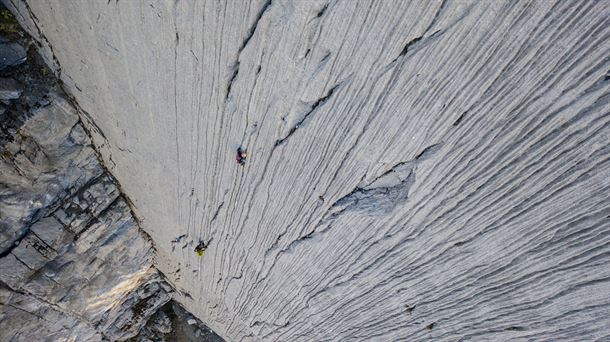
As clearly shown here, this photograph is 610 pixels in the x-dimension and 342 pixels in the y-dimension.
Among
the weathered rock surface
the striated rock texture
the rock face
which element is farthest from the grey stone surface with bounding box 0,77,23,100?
the weathered rock surface

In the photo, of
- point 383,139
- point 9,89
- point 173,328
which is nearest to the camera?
point 383,139

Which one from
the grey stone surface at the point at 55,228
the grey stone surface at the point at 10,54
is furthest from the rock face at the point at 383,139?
the grey stone surface at the point at 55,228

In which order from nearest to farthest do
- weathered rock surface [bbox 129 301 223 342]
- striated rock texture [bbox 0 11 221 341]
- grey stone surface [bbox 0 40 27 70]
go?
grey stone surface [bbox 0 40 27 70] → striated rock texture [bbox 0 11 221 341] → weathered rock surface [bbox 129 301 223 342]

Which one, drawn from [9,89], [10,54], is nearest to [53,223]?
[9,89]

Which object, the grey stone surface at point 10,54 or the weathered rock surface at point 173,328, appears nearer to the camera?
the grey stone surface at point 10,54

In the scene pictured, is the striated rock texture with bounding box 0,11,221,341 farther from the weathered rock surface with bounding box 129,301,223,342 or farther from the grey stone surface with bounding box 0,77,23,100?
the weathered rock surface with bounding box 129,301,223,342

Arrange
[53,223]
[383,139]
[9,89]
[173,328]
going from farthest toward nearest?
[173,328] < [53,223] < [9,89] < [383,139]

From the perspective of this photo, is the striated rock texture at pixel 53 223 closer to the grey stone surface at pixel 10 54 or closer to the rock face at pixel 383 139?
the grey stone surface at pixel 10 54

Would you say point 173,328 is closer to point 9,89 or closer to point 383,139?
point 9,89

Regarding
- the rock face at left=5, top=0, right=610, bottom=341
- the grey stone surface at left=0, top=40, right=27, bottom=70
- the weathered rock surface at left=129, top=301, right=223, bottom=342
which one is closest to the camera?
the rock face at left=5, top=0, right=610, bottom=341
